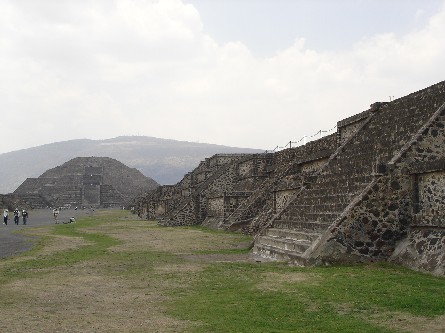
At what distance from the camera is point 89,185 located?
→ 91.6m

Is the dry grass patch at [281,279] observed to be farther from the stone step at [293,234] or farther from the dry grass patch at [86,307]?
the dry grass patch at [86,307]

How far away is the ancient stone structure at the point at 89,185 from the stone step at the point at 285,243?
68.5 meters

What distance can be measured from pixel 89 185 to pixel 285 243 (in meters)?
82.0

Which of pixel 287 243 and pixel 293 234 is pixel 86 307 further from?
pixel 293 234

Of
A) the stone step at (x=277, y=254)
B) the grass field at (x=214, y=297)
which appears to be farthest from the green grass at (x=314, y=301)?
the stone step at (x=277, y=254)

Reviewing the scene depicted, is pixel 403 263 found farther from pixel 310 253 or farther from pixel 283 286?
pixel 283 286

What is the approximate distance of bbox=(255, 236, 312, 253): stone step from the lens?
1263 cm

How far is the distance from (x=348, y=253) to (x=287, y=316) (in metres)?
4.91

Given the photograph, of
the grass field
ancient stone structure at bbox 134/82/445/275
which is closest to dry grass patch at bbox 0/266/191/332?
the grass field

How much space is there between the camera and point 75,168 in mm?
97375

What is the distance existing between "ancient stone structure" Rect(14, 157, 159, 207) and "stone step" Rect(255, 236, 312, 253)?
68.5 metres

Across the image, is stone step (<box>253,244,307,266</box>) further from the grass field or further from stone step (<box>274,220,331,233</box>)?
stone step (<box>274,220,331,233</box>)

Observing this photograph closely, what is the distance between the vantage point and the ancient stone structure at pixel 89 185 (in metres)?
87.9

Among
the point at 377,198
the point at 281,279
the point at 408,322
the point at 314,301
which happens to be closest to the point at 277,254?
the point at 377,198
